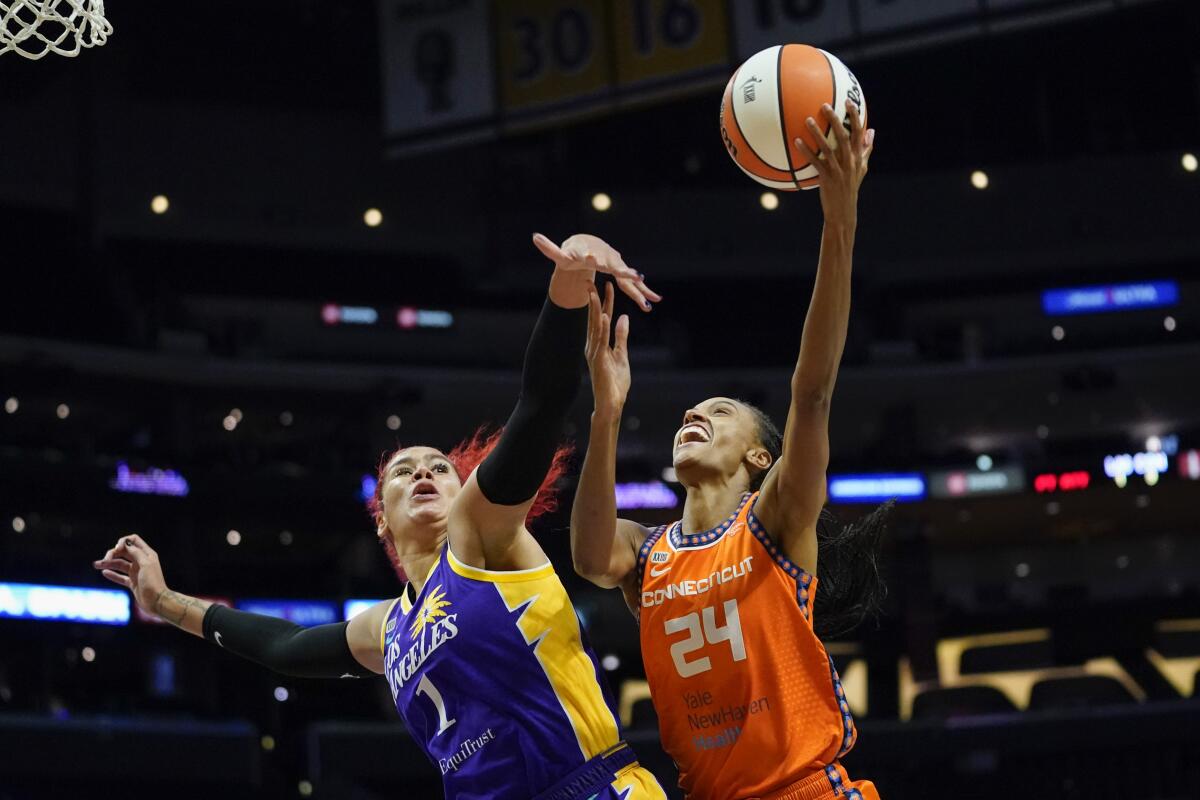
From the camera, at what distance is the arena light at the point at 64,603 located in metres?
19.9

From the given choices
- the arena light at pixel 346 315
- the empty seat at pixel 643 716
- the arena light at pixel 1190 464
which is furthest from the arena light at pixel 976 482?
the arena light at pixel 346 315

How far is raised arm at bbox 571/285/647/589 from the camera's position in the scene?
13.6 ft

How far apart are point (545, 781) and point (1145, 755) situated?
58.1 ft

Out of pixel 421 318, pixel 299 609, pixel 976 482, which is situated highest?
pixel 421 318

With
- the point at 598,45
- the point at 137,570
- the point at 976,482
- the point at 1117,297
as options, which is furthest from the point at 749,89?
the point at 1117,297

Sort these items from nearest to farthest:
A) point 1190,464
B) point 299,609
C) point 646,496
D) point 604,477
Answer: point 604,477 → point 299,609 → point 1190,464 → point 646,496

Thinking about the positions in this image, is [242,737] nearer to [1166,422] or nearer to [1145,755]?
[1145,755]

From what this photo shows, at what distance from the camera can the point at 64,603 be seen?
A: 20438 millimetres

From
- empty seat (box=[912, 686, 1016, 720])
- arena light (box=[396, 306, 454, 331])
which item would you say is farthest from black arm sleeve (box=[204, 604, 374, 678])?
arena light (box=[396, 306, 454, 331])

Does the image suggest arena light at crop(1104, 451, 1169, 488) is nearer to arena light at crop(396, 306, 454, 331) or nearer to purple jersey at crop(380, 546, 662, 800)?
arena light at crop(396, 306, 454, 331)

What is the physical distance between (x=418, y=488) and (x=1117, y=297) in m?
23.6

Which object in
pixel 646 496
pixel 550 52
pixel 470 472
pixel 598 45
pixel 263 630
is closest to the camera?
pixel 470 472

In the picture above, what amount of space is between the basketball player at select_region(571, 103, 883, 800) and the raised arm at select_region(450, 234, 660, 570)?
0.40 metres

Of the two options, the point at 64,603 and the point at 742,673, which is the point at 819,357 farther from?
the point at 64,603
